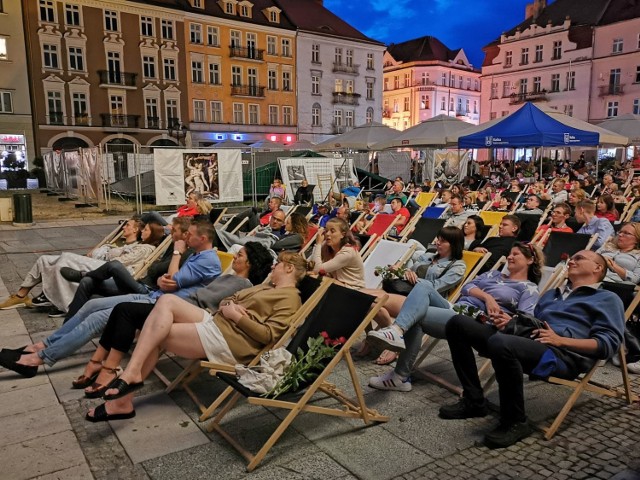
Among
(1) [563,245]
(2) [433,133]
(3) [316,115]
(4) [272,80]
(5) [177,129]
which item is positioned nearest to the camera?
(1) [563,245]

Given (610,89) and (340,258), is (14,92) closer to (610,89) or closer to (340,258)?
(340,258)

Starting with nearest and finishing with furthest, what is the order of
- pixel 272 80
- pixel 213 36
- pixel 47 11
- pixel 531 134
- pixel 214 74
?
pixel 531 134 → pixel 47 11 → pixel 213 36 → pixel 214 74 → pixel 272 80

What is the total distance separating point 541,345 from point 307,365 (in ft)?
4.62

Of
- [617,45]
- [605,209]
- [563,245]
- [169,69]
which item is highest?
[617,45]

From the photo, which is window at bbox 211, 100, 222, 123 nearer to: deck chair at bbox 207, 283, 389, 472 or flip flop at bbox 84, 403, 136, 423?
flip flop at bbox 84, 403, 136, 423

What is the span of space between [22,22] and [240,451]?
37283 millimetres

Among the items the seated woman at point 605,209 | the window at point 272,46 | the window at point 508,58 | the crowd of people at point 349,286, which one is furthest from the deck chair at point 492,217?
the window at point 508,58

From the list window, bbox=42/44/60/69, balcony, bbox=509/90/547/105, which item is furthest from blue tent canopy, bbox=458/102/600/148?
balcony, bbox=509/90/547/105

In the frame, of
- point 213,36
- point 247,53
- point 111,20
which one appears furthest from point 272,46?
point 111,20

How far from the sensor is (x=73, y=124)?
3447 cm

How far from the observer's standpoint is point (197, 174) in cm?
1535

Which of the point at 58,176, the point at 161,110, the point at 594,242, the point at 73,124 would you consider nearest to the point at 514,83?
the point at 161,110

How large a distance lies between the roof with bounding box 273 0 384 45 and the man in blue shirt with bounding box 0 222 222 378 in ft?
135

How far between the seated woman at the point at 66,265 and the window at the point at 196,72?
34.8 m
